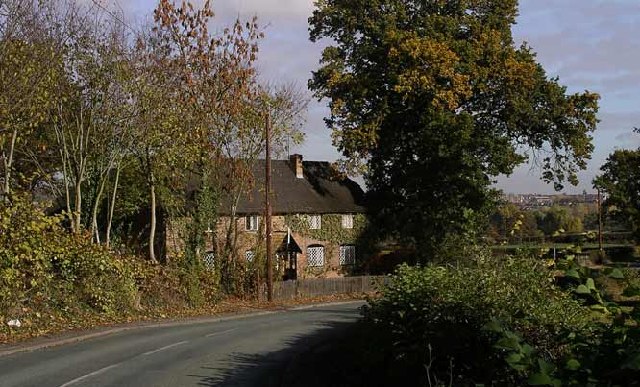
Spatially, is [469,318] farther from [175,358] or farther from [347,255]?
[347,255]

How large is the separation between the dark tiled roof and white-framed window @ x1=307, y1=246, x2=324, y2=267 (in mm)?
2543

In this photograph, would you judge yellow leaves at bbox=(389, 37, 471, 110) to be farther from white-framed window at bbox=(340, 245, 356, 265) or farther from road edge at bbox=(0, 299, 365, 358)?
white-framed window at bbox=(340, 245, 356, 265)

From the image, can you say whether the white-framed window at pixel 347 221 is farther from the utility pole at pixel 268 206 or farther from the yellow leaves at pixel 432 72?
the utility pole at pixel 268 206

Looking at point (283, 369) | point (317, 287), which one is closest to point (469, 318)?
point (283, 369)

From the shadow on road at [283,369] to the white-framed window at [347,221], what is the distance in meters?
35.0

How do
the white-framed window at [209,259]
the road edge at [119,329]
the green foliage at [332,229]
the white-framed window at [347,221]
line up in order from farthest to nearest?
1. the white-framed window at [347,221]
2. the green foliage at [332,229]
3. the white-framed window at [209,259]
4. the road edge at [119,329]

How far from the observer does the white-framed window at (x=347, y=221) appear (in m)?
52.6

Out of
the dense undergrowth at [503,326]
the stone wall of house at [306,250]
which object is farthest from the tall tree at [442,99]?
the dense undergrowth at [503,326]

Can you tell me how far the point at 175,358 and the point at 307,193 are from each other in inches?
1443

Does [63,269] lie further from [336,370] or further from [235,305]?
[336,370]

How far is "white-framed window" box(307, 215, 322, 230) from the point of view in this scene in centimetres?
5087

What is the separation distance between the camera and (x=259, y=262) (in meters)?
37.1

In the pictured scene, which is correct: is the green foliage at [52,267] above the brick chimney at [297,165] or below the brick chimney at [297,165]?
below

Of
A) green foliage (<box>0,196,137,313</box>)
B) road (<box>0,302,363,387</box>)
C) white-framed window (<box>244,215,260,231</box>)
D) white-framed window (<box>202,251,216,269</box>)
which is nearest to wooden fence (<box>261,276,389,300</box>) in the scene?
white-framed window (<box>202,251,216,269</box>)
